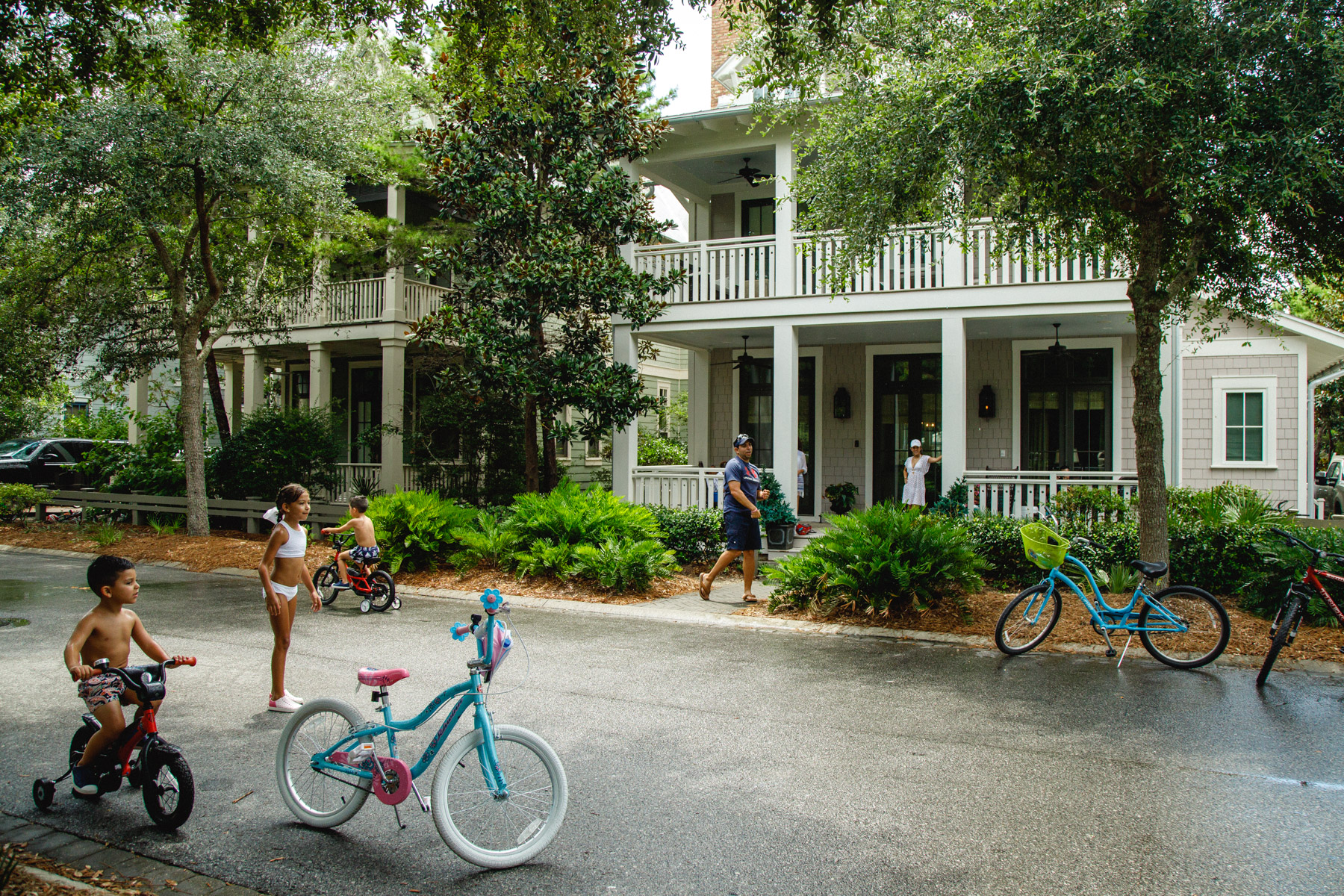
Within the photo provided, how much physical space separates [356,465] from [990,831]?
18.0 m

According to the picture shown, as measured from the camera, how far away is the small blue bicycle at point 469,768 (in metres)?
3.65

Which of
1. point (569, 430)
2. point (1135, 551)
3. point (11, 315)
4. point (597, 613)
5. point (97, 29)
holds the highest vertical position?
point (97, 29)

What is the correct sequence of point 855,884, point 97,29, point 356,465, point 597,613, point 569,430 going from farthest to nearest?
point 356,465, point 569,430, point 597,613, point 97,29, point 855,884

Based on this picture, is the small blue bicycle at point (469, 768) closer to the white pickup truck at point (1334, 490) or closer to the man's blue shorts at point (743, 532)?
the man's blue shorts at point (743, 532)

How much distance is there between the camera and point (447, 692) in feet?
12.5

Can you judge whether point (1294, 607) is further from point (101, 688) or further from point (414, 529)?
point (414, 529)

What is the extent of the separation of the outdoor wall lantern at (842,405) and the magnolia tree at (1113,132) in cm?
666

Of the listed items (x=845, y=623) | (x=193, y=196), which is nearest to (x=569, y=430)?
(x=845, y=623)

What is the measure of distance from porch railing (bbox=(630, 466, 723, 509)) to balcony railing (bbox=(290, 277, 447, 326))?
7524mm

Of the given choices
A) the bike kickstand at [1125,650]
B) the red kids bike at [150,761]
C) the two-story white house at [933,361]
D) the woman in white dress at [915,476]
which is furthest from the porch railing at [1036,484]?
the red kids bike at [150,761]

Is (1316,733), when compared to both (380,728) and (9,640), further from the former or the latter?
(9,640)

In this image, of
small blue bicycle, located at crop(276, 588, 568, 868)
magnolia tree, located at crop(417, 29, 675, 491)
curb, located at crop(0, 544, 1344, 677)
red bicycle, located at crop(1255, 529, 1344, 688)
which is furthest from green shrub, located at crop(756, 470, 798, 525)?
small blue bicycle, located at crop(276, 588, 568, 868)

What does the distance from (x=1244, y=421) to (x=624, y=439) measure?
33.4ft

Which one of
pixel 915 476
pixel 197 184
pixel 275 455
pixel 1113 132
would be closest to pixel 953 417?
pixel 915 476
